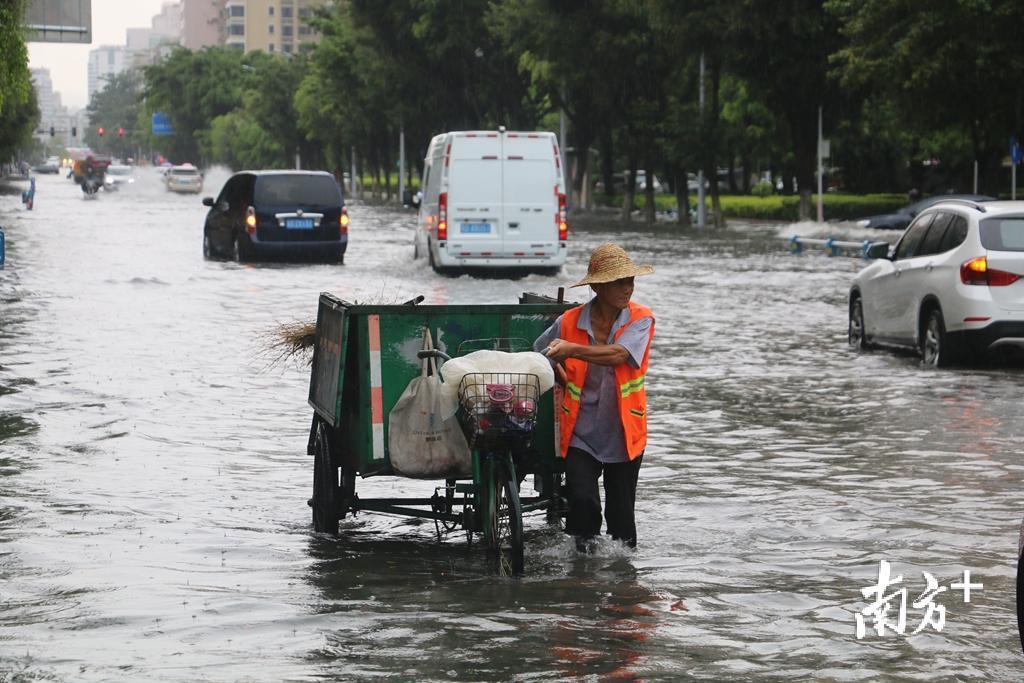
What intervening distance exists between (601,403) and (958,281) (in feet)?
30.0

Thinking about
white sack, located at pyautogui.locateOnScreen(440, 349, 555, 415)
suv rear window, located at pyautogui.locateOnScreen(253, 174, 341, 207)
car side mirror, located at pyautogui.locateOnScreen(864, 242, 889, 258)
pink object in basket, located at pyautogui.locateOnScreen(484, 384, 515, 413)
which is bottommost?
pink object in basket, located at pyautogui.locateOnScreen(484, 384, 515, 413)

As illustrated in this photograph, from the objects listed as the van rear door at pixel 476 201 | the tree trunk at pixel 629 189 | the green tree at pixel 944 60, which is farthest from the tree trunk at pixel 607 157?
the van rear door at pixel 476 201

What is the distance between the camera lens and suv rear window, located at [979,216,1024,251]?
1653cm

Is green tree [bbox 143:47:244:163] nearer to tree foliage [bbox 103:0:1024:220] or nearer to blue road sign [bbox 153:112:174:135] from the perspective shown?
blue road sign [bbox 153:112:174:135]

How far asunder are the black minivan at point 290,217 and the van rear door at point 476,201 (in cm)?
469

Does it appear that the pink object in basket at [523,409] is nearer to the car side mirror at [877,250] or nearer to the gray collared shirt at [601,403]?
the gray collared shirt at [601,403]

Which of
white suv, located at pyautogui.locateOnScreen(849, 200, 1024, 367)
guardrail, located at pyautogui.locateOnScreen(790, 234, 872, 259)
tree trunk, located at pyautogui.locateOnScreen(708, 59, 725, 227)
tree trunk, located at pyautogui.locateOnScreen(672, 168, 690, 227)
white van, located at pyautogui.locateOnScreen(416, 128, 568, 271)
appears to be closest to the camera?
white suv, located at pyautogui.locateOnScreen(849, 200, 1024, 367)

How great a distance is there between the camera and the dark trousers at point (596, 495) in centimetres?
818

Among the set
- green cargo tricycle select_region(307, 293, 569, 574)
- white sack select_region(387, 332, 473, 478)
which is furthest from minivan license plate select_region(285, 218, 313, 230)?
white sack select_region(387, 332, 473, 478)

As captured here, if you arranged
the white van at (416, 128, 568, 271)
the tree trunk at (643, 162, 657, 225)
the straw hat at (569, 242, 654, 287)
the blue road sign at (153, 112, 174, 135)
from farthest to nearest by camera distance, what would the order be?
1. the blue road sign at (153, 112, 174, 135)
2. the tree trunk at (643, 162, 657, 225)
3. the white van at (416, 128, 568, 271)
4. the straw hat at (569, 242, 654, 287)

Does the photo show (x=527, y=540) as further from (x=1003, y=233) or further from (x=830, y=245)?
(x=830, y=245)

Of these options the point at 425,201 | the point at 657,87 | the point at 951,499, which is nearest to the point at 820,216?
the point at 657,87

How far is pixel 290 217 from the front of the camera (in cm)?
3331

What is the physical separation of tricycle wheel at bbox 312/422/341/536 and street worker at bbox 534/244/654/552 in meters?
1.19
